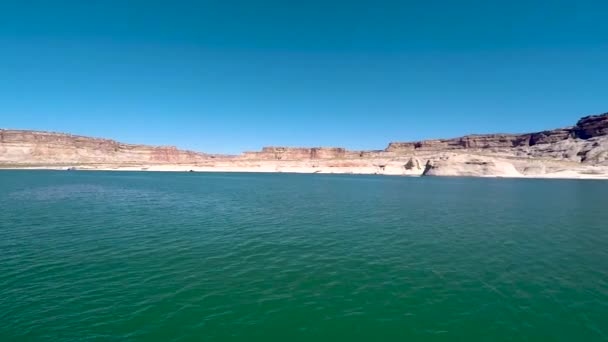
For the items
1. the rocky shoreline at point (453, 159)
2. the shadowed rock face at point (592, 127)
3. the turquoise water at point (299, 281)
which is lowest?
the turquoise water at point (299, 281)

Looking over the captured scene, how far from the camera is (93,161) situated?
192 meters

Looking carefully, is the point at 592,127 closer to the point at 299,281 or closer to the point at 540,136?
the point at 540,136

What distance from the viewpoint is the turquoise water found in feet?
29.8

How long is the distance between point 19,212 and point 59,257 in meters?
17.9

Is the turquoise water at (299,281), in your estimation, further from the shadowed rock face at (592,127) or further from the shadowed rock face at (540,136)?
the shadowed rock face at (540,136)

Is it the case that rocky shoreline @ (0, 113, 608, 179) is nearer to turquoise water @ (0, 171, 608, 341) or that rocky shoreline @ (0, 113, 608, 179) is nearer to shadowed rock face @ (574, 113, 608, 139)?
shadowed rock face @ (574, 113, 608, 139)

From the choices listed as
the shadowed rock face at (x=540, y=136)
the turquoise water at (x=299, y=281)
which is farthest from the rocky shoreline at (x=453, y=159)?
the turquoise water at (x=299, y=281)

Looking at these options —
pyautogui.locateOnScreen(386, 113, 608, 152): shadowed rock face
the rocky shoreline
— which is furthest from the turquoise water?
pyautogui.locateOnScreen(386, 113, 608, 152): shadowed rock face

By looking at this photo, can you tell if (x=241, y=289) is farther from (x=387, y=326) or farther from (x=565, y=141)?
(x=565, y=141)

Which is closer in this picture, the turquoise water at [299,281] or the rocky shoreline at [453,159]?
the turquoise water at [299,281]

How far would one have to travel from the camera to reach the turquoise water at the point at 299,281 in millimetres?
9086

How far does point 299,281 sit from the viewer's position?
12.5 m

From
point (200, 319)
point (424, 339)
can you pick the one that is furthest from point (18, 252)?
point (424, 339)

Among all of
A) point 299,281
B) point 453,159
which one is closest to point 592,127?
point 453,159
